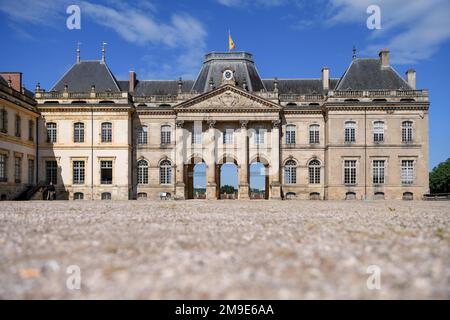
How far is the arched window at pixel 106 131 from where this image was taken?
3834cm

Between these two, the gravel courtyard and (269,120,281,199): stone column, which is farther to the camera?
(269,120,281,199): stone column

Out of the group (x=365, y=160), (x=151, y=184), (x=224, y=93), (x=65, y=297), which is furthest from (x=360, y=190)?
(x=65, y=297)

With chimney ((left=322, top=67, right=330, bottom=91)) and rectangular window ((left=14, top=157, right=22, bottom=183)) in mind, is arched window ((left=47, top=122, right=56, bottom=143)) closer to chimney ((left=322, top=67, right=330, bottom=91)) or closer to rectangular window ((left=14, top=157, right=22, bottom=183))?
rectangular window ((left=14, top=157, right=22, bottom=183))

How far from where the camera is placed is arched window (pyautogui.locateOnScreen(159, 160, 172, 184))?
130 feet

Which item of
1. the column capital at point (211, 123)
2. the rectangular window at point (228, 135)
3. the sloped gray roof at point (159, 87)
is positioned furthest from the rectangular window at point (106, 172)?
the rectangular window at point (228, 135)

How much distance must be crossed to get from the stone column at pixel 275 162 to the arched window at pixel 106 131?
13.2m

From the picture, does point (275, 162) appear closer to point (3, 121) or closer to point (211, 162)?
point (211, 162)

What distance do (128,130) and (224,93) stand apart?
8.36 metres

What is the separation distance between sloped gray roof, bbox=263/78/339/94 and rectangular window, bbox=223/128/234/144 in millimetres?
5996

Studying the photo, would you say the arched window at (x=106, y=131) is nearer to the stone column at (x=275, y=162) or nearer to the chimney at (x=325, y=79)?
the stone column at (x=275, y=162)

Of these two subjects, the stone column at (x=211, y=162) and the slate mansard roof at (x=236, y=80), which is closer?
the stone column at (x=211, y=162)

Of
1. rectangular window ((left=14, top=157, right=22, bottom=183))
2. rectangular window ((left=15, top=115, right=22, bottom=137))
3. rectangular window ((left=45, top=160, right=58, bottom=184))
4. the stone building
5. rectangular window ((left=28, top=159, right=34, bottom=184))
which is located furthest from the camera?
rectangular window ((left=45, top=160, right=58, bottom=184))

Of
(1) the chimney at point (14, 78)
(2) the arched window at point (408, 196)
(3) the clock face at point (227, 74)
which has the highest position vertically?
(3) the clock face at point (227, 74)

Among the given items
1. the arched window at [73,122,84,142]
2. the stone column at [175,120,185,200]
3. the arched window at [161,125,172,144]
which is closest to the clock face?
the stone column at [175,120,185,200]
